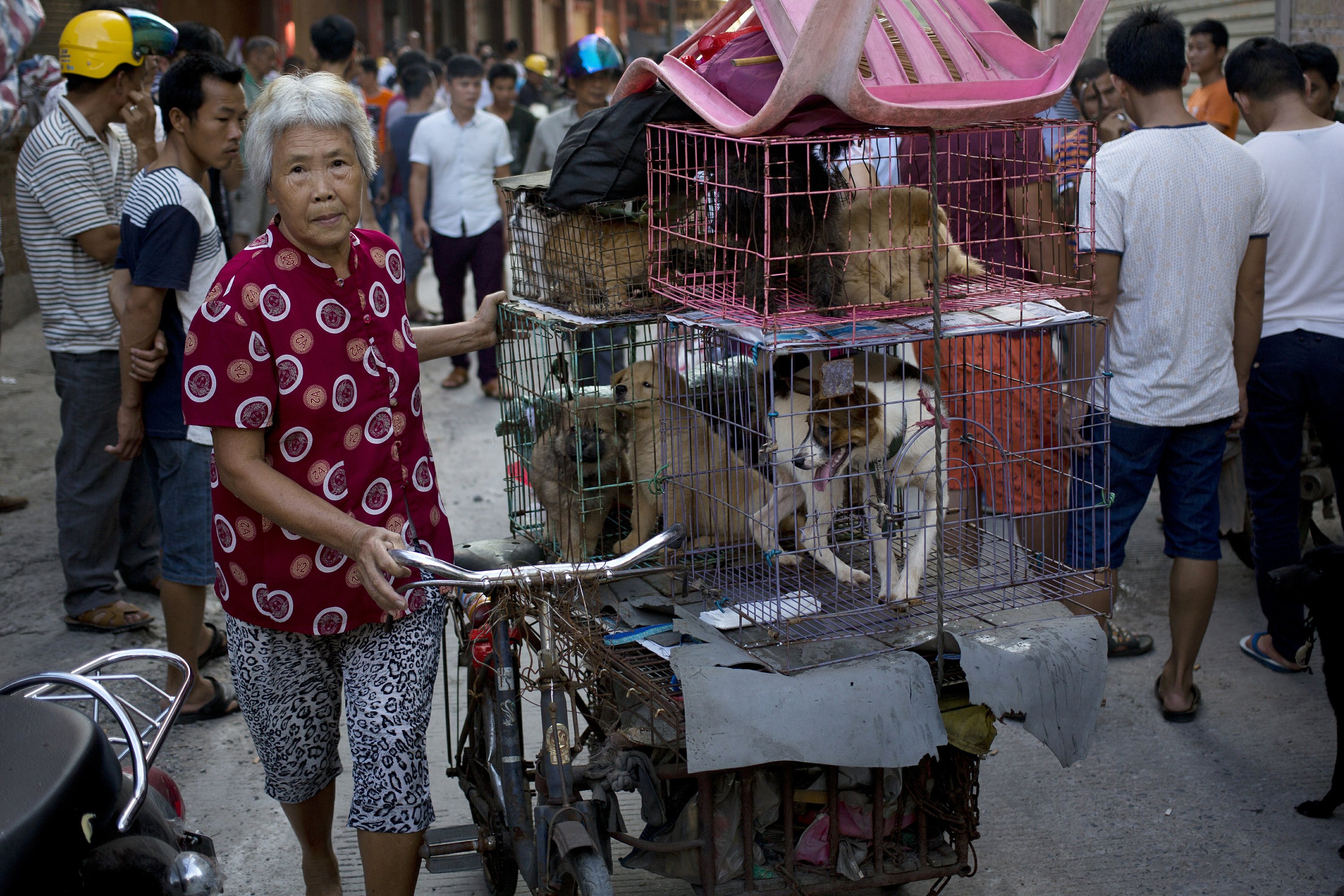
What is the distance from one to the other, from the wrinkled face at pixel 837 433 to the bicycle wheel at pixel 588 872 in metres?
0.95

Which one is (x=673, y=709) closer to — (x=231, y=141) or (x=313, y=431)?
(x=313, y=431)

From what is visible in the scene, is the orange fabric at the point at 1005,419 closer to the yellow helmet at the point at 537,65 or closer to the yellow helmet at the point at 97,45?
the yellow helmet at the point at 97,45

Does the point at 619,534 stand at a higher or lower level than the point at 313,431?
lower

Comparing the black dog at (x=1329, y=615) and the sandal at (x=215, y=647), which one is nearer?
the black dog at (x=1329, y=615)

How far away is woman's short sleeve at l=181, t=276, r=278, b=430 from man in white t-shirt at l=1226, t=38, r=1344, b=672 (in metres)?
3.54

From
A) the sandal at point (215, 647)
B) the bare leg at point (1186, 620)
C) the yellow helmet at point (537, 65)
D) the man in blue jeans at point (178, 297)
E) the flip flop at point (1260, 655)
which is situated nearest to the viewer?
the man in blue jeans at point (178, 297)

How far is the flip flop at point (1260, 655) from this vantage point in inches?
176

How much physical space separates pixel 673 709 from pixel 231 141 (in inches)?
106

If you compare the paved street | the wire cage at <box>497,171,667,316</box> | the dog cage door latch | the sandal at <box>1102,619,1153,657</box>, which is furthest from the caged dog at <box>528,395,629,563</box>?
the sandal at <box>1102,619,1153,657</box>

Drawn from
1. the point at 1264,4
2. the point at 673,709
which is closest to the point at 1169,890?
the point at 673,709

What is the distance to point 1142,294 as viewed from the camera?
3.86 metres

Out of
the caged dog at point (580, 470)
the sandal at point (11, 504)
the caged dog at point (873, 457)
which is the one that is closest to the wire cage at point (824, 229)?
the caged dog at point (873, 457)

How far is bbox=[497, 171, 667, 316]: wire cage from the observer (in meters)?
3.03

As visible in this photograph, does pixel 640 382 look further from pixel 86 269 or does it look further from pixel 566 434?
pixel 86 269
